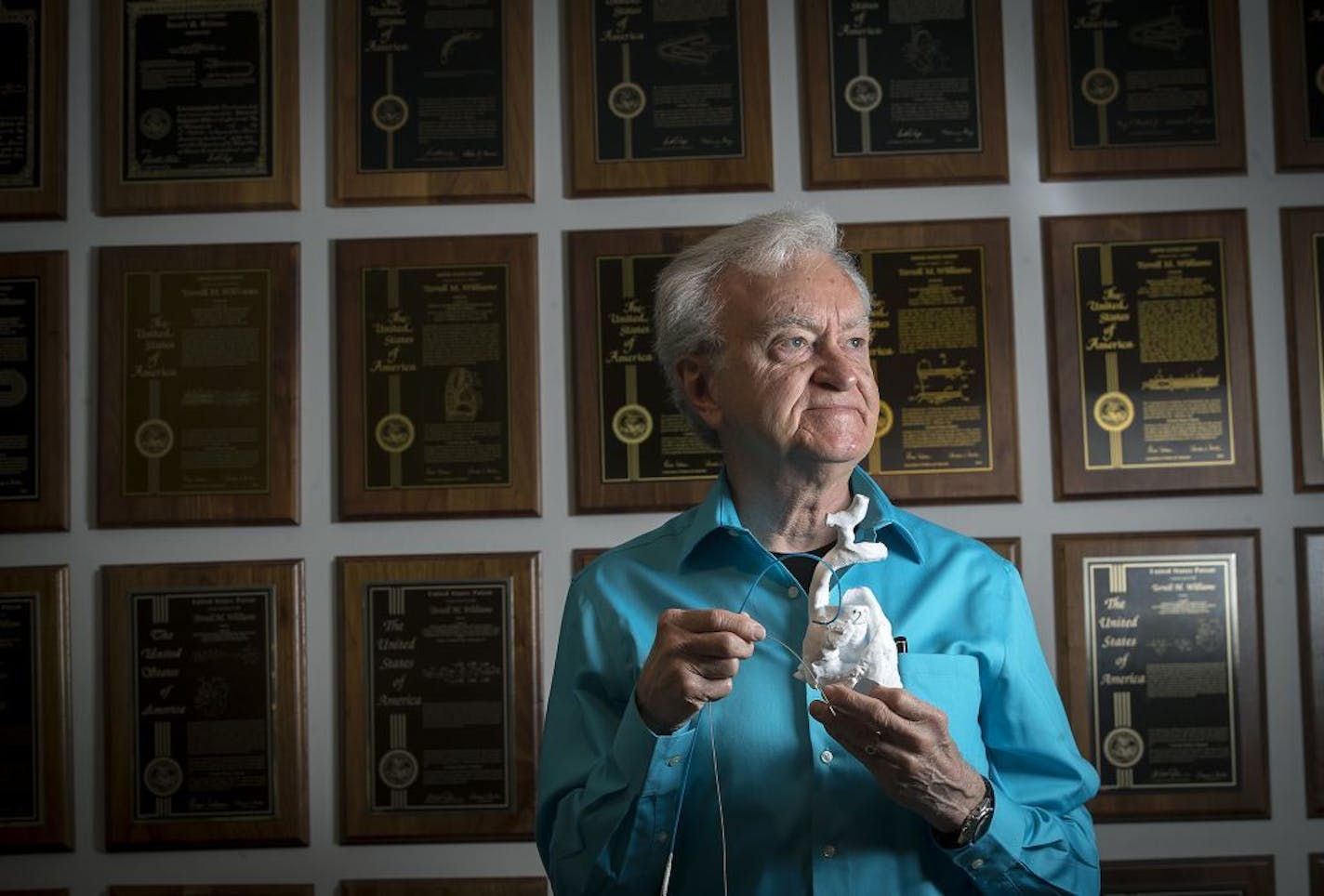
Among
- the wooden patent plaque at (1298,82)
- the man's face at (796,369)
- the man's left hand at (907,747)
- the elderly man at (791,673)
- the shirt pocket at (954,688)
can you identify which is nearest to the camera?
the man's left hand at (907,747)

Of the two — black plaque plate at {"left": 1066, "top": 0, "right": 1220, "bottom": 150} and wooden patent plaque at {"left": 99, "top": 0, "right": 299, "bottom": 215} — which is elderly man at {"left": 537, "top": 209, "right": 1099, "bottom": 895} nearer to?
black plaque plate at {"left": 1066, "top": 0, "right": 1220, "bottom": 150}

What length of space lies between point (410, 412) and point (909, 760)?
1.69 m

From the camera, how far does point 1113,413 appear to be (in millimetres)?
2775

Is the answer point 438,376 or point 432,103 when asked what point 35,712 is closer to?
point 438,376

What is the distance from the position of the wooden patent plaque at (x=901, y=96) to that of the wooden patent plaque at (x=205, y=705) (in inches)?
59.8

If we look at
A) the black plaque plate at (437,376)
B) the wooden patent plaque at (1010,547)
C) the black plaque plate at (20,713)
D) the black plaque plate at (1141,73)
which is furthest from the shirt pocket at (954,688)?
the black plaque plate at (20,713)

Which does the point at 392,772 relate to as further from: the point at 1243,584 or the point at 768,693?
the point at 1243,584

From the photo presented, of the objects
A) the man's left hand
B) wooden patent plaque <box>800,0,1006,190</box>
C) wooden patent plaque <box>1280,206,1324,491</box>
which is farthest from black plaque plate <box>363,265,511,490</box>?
wooden patent plaque <box>1280,206,1324,491</box>

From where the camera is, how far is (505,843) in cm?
276

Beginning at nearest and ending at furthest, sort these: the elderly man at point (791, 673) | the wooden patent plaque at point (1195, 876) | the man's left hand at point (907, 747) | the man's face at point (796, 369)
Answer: the man's left hand at point (907, 747) → the elderly man at point (791, 673) → the man's face at point (796, 369) → the wooden patent plaque at point (1195, 876)

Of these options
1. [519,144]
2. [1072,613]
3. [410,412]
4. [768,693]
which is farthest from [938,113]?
[768,693]

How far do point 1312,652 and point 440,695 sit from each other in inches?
74.0

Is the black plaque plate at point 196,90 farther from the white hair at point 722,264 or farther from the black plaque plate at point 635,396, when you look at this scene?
the white hair at point 722,264

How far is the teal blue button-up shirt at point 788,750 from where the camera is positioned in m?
1.57
